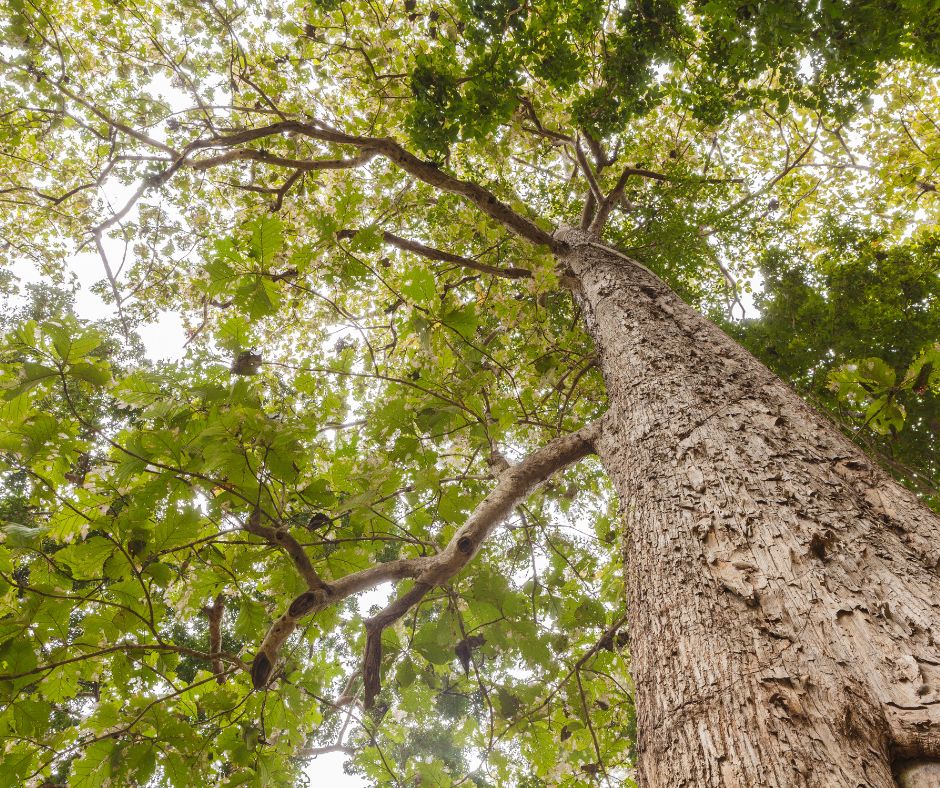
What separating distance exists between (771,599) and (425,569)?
1166mm

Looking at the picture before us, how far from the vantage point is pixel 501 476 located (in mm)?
2230

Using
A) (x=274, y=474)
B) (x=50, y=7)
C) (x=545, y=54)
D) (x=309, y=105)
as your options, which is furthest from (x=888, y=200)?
(x=50, y=7)

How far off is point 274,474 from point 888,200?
29.4ft

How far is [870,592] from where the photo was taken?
0.94m

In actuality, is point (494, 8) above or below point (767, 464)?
above

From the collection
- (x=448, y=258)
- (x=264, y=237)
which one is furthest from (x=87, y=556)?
(x=448, y=258)

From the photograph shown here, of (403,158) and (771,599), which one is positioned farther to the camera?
(403,158)

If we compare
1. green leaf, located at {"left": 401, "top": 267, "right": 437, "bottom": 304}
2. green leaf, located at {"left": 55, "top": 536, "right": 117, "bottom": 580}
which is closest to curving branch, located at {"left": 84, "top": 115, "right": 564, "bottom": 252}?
green leaf, located at {"left": 401, "top": 267, "right": 437, "bottom": 304}

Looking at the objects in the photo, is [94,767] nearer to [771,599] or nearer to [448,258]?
[771,599]

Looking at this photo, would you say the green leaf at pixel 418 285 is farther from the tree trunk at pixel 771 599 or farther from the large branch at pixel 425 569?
the tree trunk at pixel 771 599

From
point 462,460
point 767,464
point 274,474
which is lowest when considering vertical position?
point 767,464

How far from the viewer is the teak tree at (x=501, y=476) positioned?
0.97 m

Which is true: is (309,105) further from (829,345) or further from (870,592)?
(870,592)

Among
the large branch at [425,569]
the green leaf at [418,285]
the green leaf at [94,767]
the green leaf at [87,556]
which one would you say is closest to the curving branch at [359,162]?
the green leaf at [418,285]
